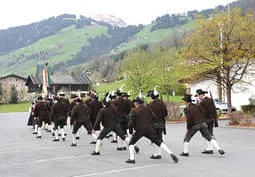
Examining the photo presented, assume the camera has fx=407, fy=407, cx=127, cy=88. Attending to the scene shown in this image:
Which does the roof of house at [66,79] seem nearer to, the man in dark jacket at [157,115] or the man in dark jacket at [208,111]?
the man in dark jacket at [208,111]

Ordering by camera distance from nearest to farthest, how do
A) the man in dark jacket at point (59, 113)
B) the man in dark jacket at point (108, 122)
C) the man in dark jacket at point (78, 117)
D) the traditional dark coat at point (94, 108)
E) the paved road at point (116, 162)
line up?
the paved road at point (116, 162)
the man in dark jacket at point (108, 122)
the man in dark jacket at point (78, 117)
the traditional dark coat at point (94, 108)
the man in dark jacket at point (59, 113)

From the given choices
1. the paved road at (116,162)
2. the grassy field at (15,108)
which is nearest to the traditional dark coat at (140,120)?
the paved road at (116,162)

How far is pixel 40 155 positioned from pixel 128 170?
163 inches

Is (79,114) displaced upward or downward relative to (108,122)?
upward

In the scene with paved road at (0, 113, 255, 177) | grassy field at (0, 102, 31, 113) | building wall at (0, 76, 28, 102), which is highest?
building wall at (0, 76, 28, 102)

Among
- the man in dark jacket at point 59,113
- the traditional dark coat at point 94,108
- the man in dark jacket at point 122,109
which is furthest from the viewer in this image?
the man in dark jacket at point 59,113

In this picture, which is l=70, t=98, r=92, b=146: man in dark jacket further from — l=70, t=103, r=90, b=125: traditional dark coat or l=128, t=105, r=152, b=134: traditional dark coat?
l=128, t=105, r=152, b=134: traditional dark coat

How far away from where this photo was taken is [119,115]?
12.7 meters

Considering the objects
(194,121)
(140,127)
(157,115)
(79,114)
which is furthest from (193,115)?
(79,114)

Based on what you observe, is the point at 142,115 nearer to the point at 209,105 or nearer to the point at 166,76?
the point at 209,105

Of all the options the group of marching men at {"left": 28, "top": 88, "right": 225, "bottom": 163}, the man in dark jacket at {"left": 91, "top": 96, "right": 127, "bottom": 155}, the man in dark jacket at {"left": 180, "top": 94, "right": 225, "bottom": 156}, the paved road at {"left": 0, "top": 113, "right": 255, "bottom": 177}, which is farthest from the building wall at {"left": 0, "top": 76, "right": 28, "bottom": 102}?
the man in dark jacket at {"left": 180, "top": 94, "right": 225, "bottom": 156}

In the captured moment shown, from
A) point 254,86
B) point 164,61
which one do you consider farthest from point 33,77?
point 254,86

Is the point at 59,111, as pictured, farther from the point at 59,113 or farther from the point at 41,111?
the point at 41,111

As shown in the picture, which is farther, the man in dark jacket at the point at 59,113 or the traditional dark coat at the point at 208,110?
the man in dark jacket at the point at 59,113
